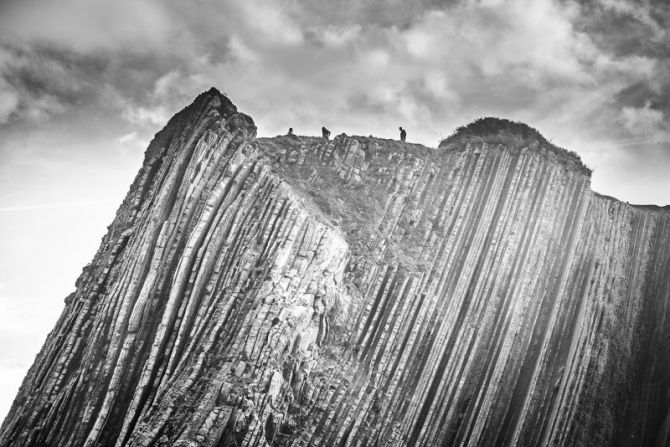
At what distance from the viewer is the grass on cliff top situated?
1873cm

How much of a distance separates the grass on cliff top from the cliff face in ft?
0.60

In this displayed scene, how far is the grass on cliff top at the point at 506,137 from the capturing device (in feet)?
61.5

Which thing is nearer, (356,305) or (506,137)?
(356,305)

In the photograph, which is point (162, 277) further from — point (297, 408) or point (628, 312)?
point (628, 312)

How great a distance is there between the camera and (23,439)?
1181cm

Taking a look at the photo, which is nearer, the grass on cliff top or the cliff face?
the cliff face

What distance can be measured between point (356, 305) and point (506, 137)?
37.9ft

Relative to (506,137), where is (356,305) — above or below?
below

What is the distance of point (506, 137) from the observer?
62.2 ft

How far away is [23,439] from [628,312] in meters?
24.4

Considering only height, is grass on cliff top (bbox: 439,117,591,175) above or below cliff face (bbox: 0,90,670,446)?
above

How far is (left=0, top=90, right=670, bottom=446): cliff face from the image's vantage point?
12.0 metres

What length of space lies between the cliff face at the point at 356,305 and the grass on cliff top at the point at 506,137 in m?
0.18

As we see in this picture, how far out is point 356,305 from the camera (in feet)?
47.9
